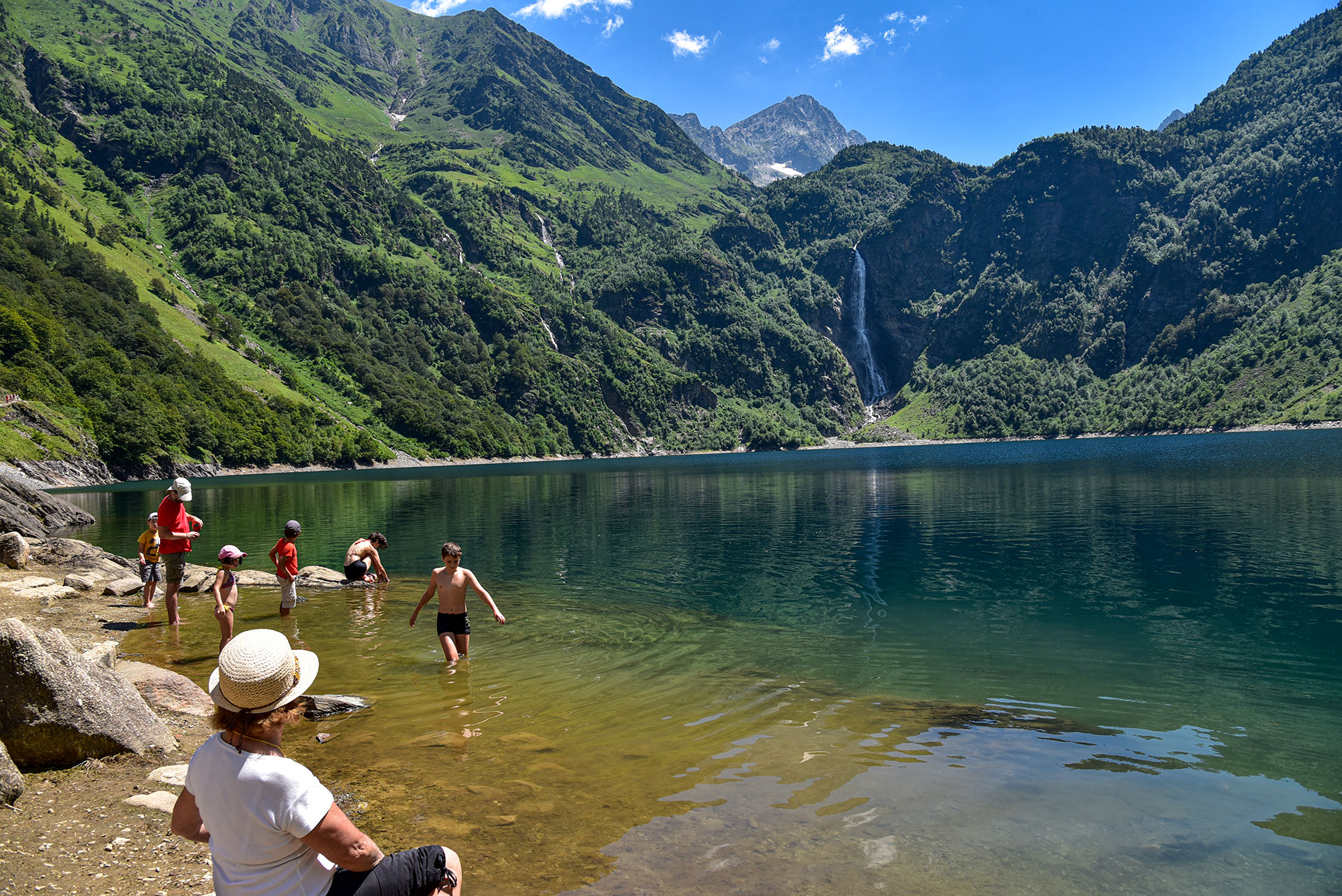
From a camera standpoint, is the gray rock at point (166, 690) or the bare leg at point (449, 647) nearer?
the gray rock at point (166, 690)

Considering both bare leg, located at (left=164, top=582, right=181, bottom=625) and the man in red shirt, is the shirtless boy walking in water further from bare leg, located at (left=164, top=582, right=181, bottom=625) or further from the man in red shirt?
bare leg, located at (left=164, top=582, right=181, bottom=625)

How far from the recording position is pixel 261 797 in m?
4.45

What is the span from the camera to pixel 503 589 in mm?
31297

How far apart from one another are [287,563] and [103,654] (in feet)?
36.6

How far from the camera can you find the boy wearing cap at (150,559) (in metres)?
21.2

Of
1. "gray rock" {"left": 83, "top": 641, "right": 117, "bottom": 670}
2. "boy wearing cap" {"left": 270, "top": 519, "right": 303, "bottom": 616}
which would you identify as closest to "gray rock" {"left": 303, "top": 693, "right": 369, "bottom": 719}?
"gray rock" {"left": 83, "top": 641, "right": 117, "bottom": 670}

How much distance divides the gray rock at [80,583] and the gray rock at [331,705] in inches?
657

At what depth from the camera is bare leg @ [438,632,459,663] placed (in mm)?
18328

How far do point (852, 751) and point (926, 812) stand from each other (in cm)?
239

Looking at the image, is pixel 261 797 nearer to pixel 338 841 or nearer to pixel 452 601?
pixel 338 841

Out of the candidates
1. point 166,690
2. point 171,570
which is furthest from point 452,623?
point 171,570

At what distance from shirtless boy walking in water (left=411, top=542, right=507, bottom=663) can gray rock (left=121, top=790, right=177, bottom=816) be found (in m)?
8.56

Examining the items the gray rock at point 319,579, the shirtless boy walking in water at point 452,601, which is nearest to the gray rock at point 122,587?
the gray rock at point 319,579

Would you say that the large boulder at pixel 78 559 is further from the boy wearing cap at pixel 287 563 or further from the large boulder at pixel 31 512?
the boy wearing cap at pixel 287 563
